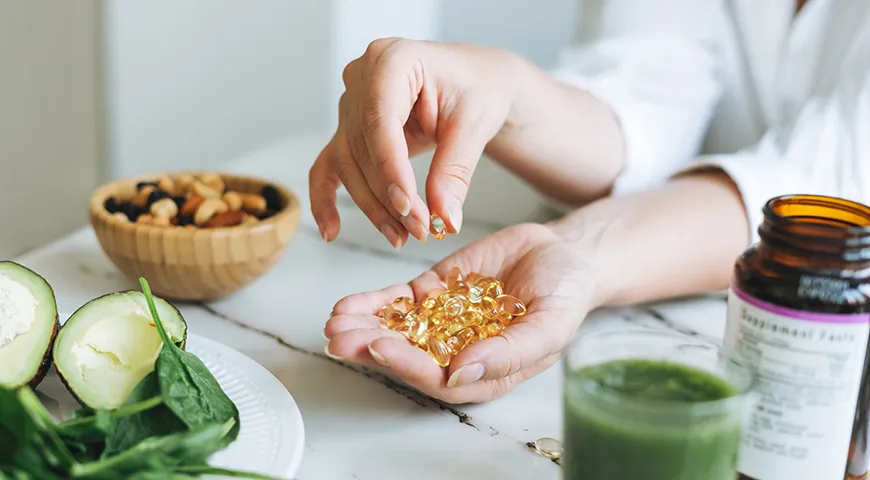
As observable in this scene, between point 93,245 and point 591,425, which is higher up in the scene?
point 591,425

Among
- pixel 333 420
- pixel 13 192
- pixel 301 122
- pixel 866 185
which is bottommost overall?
pixel 13 192

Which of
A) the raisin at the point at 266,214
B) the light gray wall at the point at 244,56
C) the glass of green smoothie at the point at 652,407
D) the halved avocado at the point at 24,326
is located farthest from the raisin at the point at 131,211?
the light gray wall at the point at 244,56

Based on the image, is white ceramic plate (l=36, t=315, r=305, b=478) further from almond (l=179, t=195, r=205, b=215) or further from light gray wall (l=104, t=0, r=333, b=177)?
light gray wall (l=104, t=0, r=333, b=177)

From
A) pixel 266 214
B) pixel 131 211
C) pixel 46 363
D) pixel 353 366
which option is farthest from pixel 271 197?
pixel 46 363

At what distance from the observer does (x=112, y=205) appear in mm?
871

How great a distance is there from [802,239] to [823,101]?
23.3 inches

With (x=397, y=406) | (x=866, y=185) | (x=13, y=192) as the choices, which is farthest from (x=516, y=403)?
(x=13, y=192)

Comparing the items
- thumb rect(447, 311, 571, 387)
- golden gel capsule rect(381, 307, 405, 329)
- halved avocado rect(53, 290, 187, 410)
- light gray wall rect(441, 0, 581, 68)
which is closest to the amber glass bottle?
thumb rect(447, 311, 571, 387)

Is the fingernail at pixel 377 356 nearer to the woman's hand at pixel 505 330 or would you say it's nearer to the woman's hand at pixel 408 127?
the woman's hand at pixel 505 330

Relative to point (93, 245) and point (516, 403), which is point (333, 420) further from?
point (93, 245)

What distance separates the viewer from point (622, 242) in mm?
864

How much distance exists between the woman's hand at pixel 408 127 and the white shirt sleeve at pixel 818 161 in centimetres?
28

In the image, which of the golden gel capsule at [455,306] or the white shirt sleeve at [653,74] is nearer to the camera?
the golden gel capsule at [455,306]

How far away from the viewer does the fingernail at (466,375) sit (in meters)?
0.60
